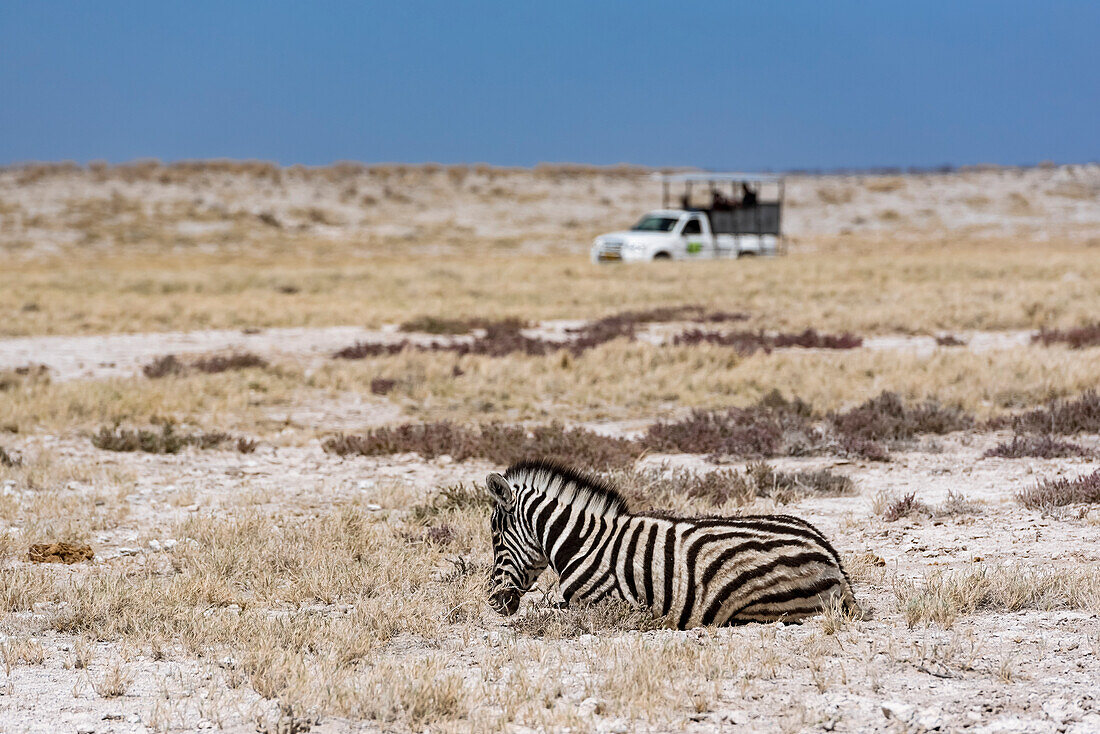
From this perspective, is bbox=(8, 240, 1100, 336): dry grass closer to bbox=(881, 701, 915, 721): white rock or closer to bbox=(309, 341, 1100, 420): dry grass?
bbox=(309, 341, 1100, 420): dry grass

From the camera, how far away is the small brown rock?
7.09m

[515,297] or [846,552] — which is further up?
[515,297]

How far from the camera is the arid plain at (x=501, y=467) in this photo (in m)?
4.65

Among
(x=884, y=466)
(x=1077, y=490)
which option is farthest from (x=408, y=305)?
(x=1077, y=490)

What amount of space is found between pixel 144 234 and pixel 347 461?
143ft

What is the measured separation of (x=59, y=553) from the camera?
717cm

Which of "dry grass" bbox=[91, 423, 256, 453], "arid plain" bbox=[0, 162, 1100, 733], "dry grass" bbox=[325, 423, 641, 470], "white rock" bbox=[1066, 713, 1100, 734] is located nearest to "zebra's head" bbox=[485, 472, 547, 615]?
"arid plain" bbox=[0, 162, 1100, 733]

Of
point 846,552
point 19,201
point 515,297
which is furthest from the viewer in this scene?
point 19,201

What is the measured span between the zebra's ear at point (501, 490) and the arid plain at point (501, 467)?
0.58 metres

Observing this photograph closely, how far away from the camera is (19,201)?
5622 cm

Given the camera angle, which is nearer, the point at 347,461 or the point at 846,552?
the point at 846,552

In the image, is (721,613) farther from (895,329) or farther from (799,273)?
(799,273)

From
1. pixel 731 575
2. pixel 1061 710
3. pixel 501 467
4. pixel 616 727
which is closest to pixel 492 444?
pixel 501 467

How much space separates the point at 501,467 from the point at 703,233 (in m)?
26.6
